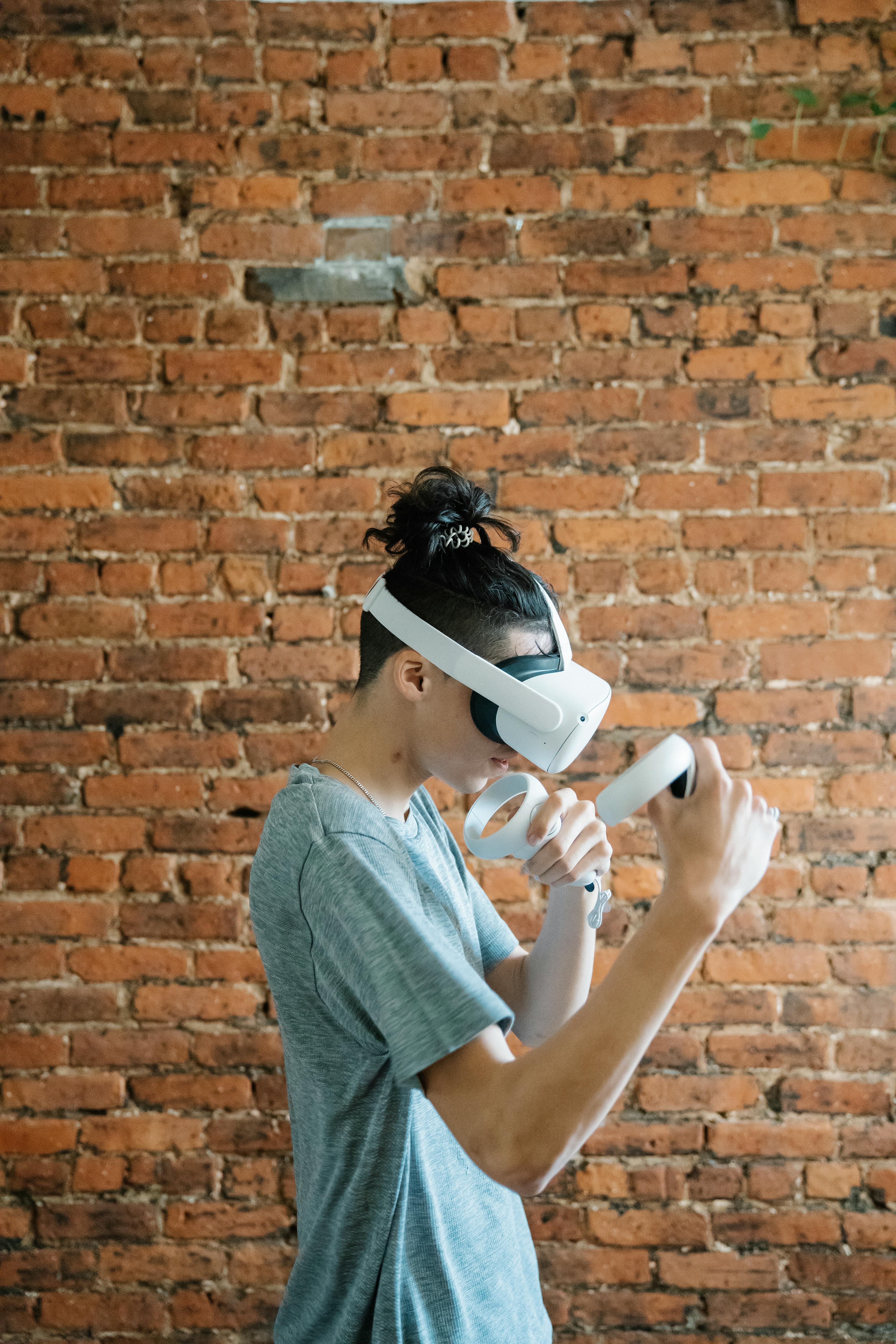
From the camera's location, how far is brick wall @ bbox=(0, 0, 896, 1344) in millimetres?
1664

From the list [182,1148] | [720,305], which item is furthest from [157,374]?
[182,1148]

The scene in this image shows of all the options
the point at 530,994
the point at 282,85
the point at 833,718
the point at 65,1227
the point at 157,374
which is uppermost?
the point at 282,85

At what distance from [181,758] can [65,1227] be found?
0.90 metres

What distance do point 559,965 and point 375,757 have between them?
15.4 inches

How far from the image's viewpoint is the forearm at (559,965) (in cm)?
118

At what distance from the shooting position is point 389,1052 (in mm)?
794

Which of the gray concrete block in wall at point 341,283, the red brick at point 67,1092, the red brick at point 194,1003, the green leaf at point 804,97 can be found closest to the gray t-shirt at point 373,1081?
the red brick at point 194,1003

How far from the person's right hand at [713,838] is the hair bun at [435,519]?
43 centimetres

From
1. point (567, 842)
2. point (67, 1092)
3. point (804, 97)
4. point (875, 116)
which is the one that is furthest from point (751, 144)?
point (67, 1092)

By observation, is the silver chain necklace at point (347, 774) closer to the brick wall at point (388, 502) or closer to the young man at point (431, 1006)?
the young man at point (431, 1006)

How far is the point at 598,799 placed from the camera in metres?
0.79

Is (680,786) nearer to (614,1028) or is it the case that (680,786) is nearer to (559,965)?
(614,1028)

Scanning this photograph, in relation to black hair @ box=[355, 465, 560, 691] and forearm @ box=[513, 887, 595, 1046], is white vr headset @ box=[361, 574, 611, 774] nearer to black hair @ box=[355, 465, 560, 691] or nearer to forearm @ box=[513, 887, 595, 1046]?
black hair @ box=[355, 465, 560, 691]

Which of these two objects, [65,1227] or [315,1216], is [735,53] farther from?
[65,1227]
